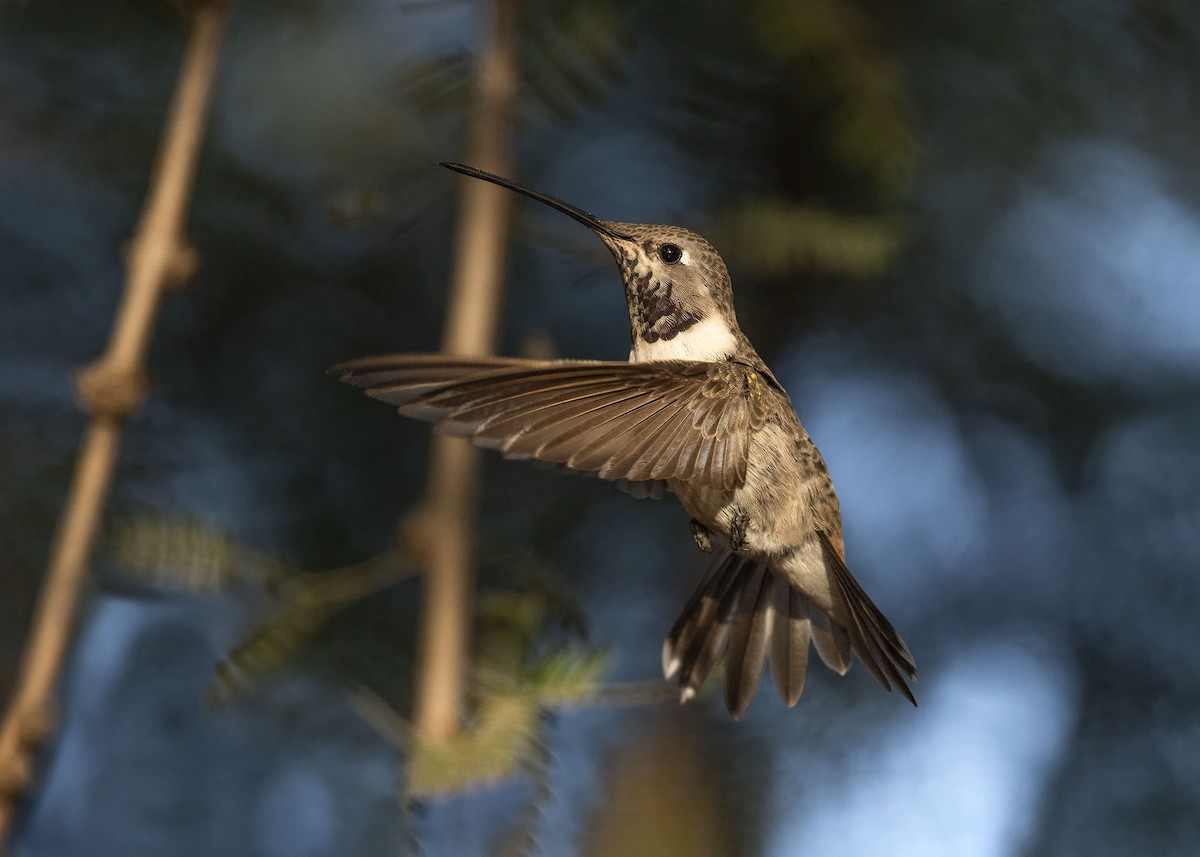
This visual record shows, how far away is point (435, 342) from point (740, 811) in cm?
97

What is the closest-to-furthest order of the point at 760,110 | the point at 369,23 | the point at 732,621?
the point at 732,621
the point at 760,110
the point at 369,23

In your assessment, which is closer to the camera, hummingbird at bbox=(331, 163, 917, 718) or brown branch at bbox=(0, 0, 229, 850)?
hummingbird at bbox=(331, 163, 917, 718)

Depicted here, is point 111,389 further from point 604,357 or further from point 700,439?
point 604,357

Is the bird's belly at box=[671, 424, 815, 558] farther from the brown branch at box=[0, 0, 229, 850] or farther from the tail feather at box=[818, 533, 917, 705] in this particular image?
the brown branch at box=[0, 0, 229, 850]

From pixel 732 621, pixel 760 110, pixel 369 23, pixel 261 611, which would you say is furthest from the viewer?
pixel 369 23

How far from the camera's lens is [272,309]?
7.11 ft

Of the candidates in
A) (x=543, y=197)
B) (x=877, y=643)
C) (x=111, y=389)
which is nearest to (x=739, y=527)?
(x=877, y=643)

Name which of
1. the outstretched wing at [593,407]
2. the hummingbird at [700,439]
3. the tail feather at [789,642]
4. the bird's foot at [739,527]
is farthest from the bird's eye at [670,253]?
the tail feather at [789,642]

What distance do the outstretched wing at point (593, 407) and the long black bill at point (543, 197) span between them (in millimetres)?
118

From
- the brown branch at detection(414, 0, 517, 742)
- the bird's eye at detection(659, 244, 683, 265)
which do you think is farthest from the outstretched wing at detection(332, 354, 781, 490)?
the brown branch at detection(414, 0, 517, 742)

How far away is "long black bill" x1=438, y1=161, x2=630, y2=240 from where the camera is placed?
2.49 feet

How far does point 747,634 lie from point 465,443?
1.20ft

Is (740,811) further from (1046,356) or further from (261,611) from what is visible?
(1046,356)

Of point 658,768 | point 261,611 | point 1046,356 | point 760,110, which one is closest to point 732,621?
point 261,611
